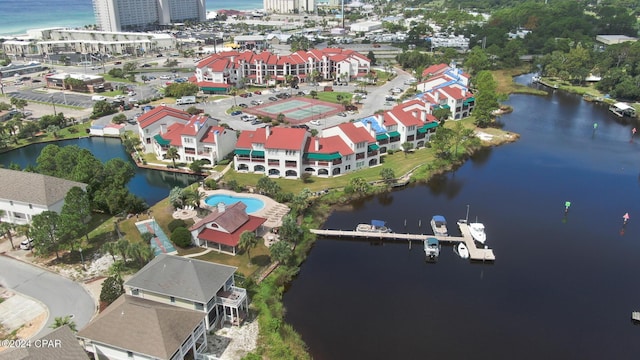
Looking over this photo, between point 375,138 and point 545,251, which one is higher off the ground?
point 375,138

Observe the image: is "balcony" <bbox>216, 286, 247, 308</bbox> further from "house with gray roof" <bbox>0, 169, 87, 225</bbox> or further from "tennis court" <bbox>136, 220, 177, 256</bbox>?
"house with gray roof" <bbox>0, 169, 87, 225</bbox>

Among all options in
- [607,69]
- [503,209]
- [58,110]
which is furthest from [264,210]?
[607,69]

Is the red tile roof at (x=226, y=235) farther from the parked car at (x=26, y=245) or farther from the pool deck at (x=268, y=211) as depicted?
the parked car at (x=26, y=245)

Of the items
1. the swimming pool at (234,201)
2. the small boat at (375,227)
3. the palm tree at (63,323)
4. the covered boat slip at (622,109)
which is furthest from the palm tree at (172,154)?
the covered boat slip at (622,109)

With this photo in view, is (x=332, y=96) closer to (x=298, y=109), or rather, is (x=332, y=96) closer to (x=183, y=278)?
(x=298, y=109)

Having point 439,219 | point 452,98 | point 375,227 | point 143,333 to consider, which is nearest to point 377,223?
point 375,227

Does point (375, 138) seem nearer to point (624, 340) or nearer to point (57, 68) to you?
point (624, 340)
